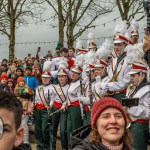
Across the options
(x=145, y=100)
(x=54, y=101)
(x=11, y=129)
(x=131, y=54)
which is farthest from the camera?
(x=54, y=101)

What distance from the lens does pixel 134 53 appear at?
23.1ft

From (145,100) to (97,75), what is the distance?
1.99 meters

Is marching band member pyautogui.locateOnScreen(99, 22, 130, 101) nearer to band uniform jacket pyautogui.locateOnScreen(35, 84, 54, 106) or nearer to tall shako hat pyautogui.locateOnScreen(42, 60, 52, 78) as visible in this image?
band uniform jacket pyautogui.locateOnScreen(35, 84, 54, 106)

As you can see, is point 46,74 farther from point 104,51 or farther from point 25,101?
point 104,51

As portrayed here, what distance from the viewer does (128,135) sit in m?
3.67

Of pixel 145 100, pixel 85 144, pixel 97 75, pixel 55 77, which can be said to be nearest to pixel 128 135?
pixel 85 144

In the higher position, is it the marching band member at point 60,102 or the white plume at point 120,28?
the white plume at point 120,28

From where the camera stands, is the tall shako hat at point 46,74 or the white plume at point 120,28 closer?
the white plume at point 120,28

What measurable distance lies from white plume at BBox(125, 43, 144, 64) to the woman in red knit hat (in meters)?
3.30

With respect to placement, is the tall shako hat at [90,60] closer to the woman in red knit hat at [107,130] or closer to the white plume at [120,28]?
the white plume at [120,28]

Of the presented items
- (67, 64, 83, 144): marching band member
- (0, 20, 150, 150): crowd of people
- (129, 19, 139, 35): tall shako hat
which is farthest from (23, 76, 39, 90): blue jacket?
(129, 19, 139, 35): tall shako hat

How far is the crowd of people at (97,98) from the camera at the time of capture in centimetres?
365

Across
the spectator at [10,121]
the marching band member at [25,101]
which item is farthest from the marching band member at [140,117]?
the spectator at [10,121]

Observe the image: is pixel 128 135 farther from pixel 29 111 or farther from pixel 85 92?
pixel 29 111
